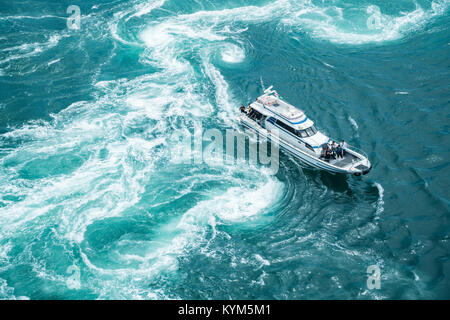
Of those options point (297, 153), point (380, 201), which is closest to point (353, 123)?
point (297, 153)

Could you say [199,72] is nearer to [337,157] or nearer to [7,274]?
[337,157]

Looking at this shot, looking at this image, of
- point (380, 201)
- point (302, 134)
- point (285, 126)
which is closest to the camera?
point (380, 201)

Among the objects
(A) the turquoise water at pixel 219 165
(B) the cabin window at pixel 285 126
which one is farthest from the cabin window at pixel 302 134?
(A) the turquoise water at pixel 219 165

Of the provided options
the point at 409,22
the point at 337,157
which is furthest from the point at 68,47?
the point at 409,22

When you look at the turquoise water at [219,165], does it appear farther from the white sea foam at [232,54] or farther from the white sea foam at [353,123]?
the white sea foam at [232,54]

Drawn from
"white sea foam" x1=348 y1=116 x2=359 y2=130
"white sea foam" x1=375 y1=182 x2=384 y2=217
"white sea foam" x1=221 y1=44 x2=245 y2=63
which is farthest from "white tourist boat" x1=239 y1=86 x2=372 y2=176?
"white sea foam" x1=221 y1=44 x2=245 y2=63

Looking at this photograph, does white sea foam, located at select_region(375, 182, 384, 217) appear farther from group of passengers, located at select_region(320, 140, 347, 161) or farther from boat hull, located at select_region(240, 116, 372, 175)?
group of passengers, located at select_region(320, 140, 347, 161)

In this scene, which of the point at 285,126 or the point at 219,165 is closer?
the point at 219,165

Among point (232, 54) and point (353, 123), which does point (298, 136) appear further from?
point (232, 54)
